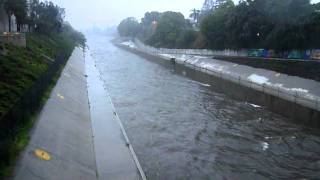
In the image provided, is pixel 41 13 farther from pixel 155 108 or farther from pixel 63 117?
pixel 63 117

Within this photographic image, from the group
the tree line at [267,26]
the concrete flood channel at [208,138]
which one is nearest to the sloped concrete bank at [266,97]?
the concrete flood channel at [208,138]

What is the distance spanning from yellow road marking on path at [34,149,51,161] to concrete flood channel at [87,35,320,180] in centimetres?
255

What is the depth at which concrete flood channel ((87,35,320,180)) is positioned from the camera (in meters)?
20.0

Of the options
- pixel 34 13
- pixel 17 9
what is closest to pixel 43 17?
pixel 34 13

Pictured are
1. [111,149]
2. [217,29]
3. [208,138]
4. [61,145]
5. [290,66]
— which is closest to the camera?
[61,145]

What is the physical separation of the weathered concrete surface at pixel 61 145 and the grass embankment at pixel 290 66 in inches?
986

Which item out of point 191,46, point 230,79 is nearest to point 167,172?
point 230,79

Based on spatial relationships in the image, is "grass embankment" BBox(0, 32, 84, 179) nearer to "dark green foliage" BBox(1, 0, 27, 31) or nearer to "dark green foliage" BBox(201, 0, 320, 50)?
"dark green foliage" BBox(1, 0, 27, 31)

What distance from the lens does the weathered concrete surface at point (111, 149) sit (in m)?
Result: 18.1

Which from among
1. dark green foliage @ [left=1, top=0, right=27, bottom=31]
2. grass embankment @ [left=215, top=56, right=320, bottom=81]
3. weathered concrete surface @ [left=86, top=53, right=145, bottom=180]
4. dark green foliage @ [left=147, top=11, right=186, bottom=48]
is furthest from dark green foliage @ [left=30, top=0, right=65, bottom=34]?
weathered concrete surface @ [left=86, top=53, right=145, bottom=180]

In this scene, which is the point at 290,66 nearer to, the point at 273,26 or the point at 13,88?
the point at 273,26

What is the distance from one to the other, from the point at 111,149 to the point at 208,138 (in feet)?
22.7

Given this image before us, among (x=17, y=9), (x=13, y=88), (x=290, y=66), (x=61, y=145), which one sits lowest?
(x=61, y=145)

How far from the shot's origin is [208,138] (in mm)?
25828
